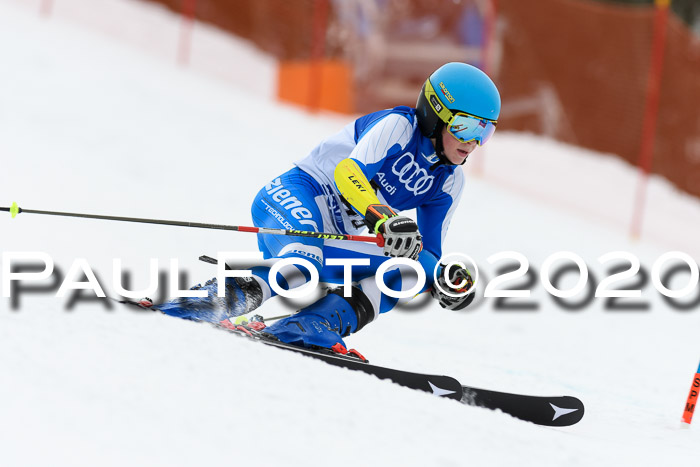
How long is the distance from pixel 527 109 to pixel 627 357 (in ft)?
26.2

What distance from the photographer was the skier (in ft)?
11.3

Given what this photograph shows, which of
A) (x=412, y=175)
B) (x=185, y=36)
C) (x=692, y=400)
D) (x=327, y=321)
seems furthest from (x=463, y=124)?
(x=185, y=36)

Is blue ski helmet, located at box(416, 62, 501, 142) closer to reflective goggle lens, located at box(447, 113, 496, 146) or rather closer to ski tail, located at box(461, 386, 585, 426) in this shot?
reflective goggle lens, located at box(447, 113, 496, 146)

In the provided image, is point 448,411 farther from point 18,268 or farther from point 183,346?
point 18,268

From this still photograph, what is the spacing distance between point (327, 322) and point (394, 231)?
1.70 ft

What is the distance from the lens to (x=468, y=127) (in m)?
3.58

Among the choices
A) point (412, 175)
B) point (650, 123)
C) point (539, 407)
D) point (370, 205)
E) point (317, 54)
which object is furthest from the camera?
point (317, 54)

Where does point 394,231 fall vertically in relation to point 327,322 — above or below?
above

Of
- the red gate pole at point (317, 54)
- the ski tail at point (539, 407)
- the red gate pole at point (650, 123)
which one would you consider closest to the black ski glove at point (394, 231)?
the ski tail at point (539, 407)

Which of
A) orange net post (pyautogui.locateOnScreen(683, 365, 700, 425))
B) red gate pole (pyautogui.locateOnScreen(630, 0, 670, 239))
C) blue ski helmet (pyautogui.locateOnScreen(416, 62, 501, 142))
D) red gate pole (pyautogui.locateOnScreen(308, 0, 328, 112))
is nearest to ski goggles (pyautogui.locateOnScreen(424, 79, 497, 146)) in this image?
blue ski helmet (pyautogui.locateOnScreen(416, 62, 501, 142))

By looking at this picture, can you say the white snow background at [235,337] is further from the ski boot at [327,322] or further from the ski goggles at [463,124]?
the ski goggles at [463,124]

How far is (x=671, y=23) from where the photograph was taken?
11422mm

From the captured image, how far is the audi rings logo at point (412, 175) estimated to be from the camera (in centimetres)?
373

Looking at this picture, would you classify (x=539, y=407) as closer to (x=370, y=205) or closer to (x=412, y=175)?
(x=370, y=205)
